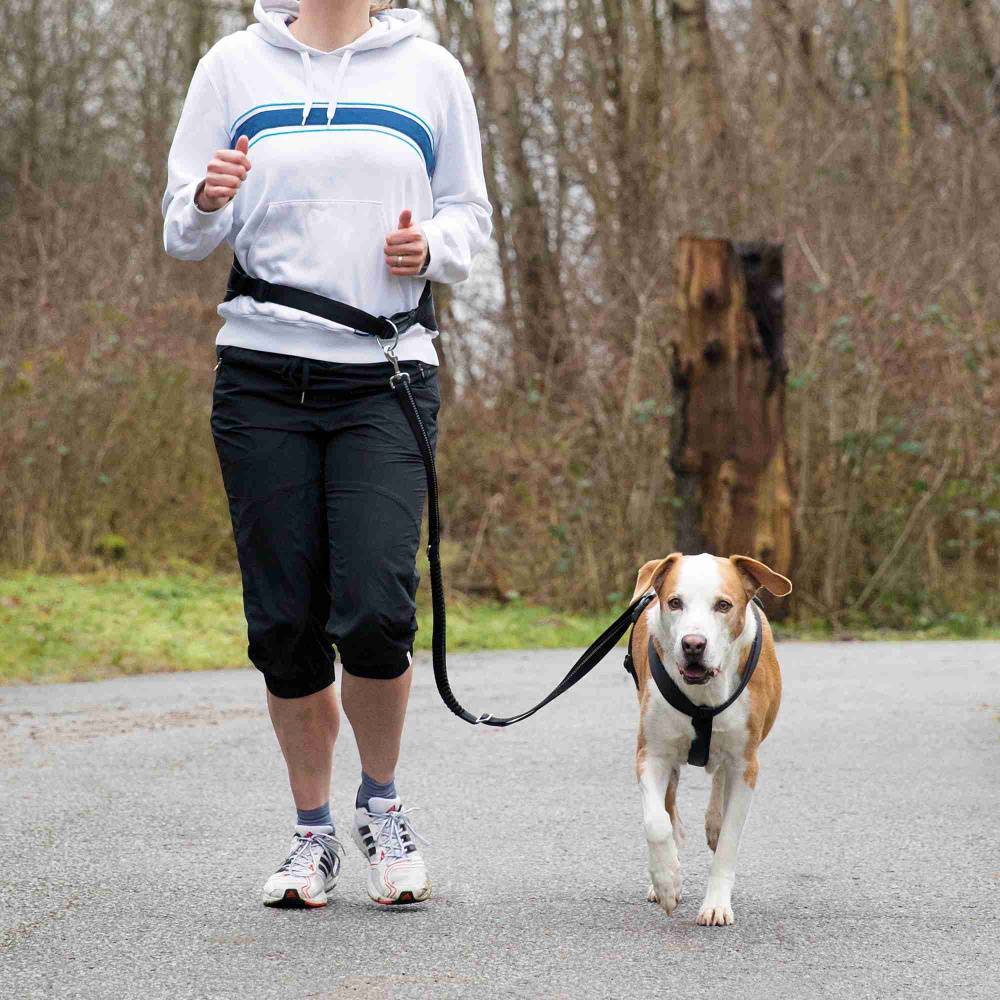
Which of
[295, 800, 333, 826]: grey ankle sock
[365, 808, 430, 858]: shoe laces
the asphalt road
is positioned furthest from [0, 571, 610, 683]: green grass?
[365, 808, 430, 858]: shoe laces

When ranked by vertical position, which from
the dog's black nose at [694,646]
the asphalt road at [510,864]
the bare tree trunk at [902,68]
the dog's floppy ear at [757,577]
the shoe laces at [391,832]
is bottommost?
the asphalt road at [510,864]

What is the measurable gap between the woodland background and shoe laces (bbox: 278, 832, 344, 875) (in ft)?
25.2

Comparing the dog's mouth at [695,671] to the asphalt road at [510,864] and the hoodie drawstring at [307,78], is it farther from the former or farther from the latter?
the hoodie drawstring at [307,78]

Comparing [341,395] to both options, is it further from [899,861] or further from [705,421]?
[705,421]

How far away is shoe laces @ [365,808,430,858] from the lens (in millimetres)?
4199

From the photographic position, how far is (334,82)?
4.02m

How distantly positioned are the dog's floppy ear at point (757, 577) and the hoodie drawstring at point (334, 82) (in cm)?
149

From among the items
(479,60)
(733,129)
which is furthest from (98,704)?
(479,60)

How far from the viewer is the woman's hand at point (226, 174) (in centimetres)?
377

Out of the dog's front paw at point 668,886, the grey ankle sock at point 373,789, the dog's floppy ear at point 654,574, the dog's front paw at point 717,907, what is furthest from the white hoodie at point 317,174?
the dog's front paw at point 717,907

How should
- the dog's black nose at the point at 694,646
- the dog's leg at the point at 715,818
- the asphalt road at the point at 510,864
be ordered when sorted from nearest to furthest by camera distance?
the asphalt road at the point at 510,864 → the dog's black nose at the point at 694,646 → the dog's leg at the point at 715,818

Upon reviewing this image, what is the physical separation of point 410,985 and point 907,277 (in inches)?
394

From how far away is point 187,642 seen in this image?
10320 mm

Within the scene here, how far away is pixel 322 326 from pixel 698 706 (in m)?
1.31
